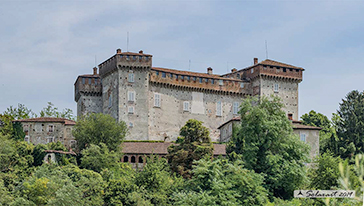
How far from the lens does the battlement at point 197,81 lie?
221ft

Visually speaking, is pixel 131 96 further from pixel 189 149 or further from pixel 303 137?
pixel 303 137

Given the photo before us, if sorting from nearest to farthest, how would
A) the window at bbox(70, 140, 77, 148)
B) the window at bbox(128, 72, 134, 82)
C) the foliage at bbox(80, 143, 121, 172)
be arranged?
the foliage at bbox(80, 143, 121, 172) < the window at bbox(70, 140, 77, 148) < the window at bbox(128, 72, 134, 82)

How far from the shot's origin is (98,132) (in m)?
54.9

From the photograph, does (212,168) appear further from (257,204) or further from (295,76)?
(295,76)

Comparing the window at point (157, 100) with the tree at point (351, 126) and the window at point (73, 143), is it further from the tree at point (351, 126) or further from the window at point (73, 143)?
the tree at point (351, 126)

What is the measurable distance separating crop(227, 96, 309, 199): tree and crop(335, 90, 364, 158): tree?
15.1 m

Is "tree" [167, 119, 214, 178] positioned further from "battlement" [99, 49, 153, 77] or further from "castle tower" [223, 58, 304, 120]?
"castle tower" [223, 58, 304, 120]

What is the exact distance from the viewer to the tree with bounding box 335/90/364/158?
2233 inches

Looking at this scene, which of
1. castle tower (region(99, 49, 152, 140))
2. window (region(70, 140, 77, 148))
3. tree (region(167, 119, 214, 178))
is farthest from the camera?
castle tower (region(99, 49, 152, 140))

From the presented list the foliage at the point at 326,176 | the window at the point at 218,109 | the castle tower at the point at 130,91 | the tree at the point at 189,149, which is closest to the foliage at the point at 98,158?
the tree at the point at 189,149

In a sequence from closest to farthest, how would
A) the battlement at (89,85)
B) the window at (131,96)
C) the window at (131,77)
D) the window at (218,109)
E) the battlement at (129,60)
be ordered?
the window at (131,96) < the window at (131,77) < the battlement at (129,60) < the battlement at (89,85) < the window at (218,109)

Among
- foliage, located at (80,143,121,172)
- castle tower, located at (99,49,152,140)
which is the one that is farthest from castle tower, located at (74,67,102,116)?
foliage, located at (80,143,121,172)

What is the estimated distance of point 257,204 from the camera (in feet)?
125

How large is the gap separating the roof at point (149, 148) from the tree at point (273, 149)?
1286cm
